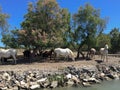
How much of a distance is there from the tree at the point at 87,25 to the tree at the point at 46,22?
2.64 metres

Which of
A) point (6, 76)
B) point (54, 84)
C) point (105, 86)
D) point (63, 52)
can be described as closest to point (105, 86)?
point (105, 86)

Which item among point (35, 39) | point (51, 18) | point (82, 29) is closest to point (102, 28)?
point (82, 29)

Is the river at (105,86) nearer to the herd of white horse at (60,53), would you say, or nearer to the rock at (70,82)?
the rock at (70,82)

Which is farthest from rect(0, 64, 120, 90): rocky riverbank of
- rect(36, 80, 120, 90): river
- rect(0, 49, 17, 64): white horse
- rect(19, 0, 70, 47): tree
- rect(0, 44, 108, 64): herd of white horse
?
rect(19, 0, 70, 47): tree

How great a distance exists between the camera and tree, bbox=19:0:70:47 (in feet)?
106

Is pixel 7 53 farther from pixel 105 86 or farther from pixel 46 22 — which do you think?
pixel 105 86

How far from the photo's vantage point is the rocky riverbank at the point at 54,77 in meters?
23.0

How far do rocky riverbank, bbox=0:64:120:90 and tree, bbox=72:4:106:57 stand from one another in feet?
23.2

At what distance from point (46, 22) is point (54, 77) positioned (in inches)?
400

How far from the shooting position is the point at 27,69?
2570 centimetres

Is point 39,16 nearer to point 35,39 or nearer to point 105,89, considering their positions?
point 35,39

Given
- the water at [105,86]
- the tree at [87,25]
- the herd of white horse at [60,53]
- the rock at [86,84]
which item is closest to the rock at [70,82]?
the rock at [86,84]

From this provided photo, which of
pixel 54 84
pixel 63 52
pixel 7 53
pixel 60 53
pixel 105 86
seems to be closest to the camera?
pixel 54 84

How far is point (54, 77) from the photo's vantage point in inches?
988
